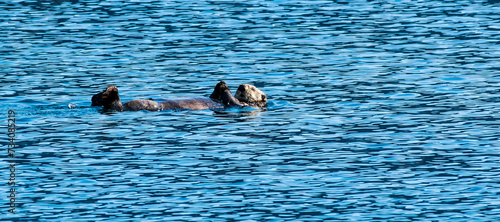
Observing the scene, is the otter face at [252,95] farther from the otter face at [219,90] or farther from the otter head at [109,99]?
the otter head at [109,99]

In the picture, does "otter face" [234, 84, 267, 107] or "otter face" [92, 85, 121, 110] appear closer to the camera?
"otter face" [92, 85, 121, 110]

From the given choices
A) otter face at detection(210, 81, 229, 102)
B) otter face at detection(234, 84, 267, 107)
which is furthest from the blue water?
otter face at detection(210, 81, 229, 102)

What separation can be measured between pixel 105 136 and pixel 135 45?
13072mm

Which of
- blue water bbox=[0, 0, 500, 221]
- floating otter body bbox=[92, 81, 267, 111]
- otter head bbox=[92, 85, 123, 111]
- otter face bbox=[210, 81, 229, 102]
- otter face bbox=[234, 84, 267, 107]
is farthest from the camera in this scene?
otter face bbox=[234, 84, 267, 107]

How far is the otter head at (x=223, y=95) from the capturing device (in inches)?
736

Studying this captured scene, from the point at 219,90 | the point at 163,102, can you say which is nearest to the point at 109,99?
the point at 163,102

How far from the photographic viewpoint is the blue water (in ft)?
39.0

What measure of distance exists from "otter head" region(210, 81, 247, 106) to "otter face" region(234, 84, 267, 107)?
20cm

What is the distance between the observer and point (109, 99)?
17.7 metres

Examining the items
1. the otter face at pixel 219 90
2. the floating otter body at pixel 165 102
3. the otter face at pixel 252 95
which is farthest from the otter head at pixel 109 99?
the otter face at pixel 252 95

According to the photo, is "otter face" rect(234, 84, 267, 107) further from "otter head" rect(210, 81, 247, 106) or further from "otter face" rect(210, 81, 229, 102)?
"otter face" rect(210, 81, 229, 102)

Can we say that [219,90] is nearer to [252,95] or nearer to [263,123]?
[252,95]

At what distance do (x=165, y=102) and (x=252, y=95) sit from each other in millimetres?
1846

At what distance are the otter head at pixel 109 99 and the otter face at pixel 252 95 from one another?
8.55ft
